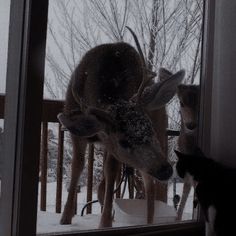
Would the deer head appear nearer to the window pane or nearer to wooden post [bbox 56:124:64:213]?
the window pane

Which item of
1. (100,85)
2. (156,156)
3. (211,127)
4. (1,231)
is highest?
(100,85)

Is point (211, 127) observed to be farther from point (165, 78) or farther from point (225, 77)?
point (165, 78)

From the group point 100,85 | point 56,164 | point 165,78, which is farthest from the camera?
point 165,78

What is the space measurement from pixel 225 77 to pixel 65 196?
0.92 meters

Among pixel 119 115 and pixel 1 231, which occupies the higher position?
pixel 119 115

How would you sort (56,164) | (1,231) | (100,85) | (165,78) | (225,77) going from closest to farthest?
1. (1,231)
2. (56,164)
3. (100,85)
4. (165,78)
5. (225,77)

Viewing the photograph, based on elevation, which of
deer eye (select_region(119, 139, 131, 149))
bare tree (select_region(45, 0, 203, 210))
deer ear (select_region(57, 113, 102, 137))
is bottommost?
deer eye (select_region(119, 139, 131, 149))

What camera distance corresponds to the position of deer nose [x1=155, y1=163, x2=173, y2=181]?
165cm

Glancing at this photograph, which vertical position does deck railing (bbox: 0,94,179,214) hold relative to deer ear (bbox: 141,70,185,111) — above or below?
below

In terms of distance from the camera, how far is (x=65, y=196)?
1.47 m

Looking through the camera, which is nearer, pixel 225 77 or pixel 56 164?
pixel 56 164

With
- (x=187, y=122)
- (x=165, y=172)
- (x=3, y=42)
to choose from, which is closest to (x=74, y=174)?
(x=165, y=172)

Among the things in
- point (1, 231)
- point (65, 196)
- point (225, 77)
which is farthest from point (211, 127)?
point (1, 231)

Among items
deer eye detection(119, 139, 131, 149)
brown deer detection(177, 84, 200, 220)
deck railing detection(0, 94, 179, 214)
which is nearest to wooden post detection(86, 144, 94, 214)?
deck railing detection(0, 94, 179, 214)
